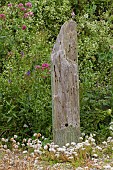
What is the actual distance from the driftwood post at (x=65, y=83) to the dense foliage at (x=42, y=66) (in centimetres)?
46

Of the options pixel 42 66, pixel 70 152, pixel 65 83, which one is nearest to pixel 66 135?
pixel 70 152

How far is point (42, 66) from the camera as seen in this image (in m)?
6.15

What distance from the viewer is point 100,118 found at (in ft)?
20.9

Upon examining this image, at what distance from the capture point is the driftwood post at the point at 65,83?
5598 mm

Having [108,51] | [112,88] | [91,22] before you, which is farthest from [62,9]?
[112,88]

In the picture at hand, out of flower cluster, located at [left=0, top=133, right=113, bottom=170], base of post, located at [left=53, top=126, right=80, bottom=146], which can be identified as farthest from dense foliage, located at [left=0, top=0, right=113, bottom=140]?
flower cluster, located at [left=0, top=133, right=113, bottom=170]

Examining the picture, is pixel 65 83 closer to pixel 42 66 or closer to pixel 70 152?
pixel 42 66

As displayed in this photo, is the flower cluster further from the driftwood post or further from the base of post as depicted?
the driftwood post

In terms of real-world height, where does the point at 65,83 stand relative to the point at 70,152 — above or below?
above

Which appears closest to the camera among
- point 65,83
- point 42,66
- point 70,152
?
→ point 70,152

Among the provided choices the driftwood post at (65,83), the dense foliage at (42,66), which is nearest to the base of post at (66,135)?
the driftwood post at (65,83)

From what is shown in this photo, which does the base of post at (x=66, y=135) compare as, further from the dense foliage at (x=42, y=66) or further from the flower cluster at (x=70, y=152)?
the dense foliage at (x=42, y=66)

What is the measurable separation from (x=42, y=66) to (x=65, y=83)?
64 cm

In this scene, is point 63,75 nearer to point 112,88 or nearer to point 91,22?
point 112,88
